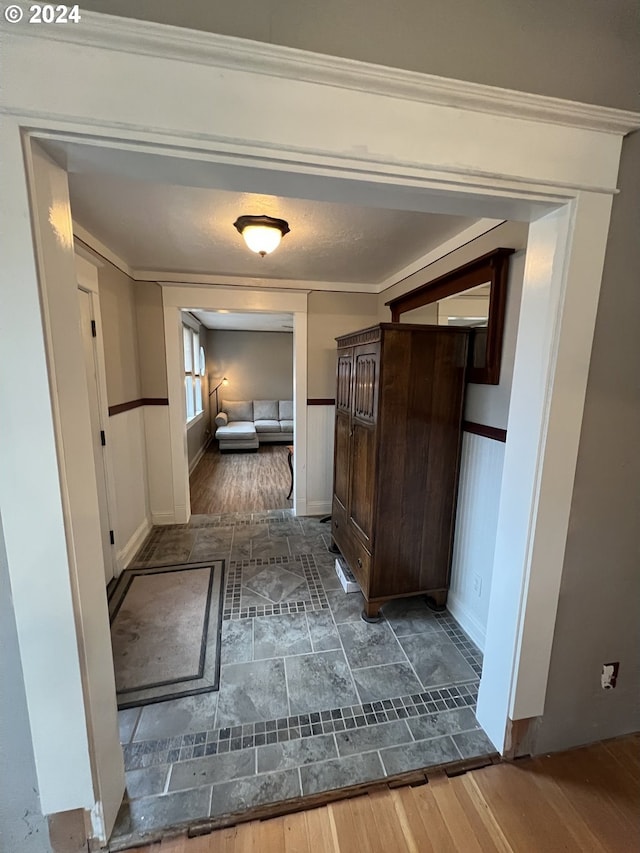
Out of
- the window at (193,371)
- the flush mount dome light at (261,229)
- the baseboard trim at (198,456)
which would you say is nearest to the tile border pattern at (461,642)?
the flush mount dome light at (261,229)

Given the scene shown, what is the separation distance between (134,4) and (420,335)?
151cm

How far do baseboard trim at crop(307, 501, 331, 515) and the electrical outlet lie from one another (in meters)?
2.45

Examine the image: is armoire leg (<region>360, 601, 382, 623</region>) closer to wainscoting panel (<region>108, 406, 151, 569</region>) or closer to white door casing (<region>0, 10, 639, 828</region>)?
white door casing (<region>0, 10, 639, 828</region>)

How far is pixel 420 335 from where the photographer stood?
1.84m

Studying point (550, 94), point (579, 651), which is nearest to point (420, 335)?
point (550, 94)

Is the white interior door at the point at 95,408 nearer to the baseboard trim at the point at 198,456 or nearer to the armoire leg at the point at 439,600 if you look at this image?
the armoire leg at the point at 439,600

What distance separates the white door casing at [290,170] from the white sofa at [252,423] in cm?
523

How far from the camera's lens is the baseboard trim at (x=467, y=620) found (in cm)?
189

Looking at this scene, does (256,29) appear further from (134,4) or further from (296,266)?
(296,266)

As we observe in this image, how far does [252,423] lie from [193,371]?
5.57 ft

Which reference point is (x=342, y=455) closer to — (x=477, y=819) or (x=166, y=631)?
(x=166, y=631)

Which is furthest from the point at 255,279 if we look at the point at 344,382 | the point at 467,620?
the point at 467,620

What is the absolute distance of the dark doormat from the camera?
1.64m

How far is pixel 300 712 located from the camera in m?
1.50
